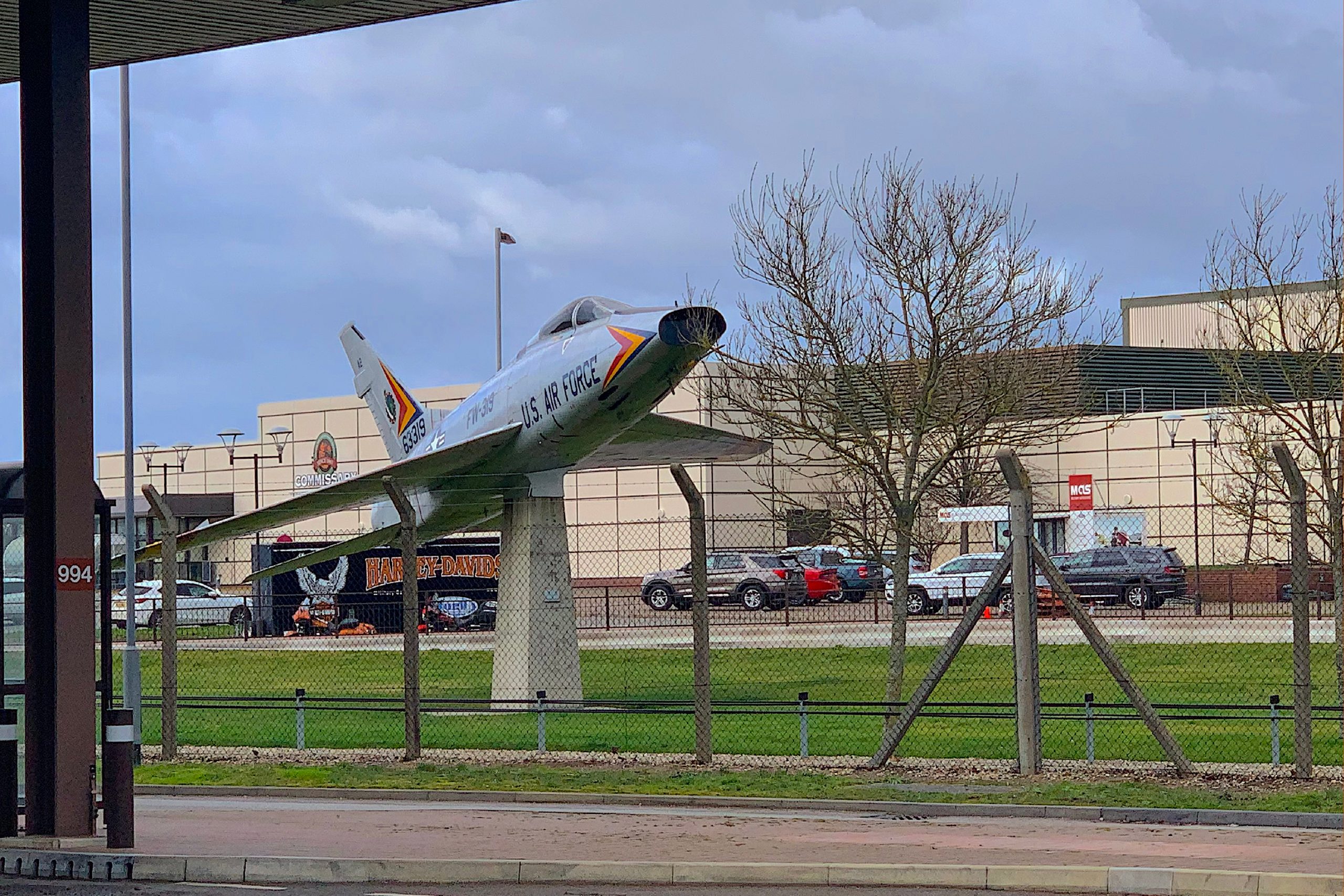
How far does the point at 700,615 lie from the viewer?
47.1ft

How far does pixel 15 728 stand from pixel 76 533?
1286 millimetres

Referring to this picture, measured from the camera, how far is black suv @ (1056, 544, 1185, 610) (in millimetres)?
23578

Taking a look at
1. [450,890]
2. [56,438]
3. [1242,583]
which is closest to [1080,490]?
[1242,583]

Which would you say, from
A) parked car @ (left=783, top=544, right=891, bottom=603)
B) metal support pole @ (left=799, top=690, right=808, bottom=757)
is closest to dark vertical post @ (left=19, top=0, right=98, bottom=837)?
metal support pole @ (left=799, top=690, right=808, bottom=757)

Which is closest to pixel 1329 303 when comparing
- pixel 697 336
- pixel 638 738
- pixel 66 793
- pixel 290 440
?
pixel 697 336

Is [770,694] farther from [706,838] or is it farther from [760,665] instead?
[706,838]

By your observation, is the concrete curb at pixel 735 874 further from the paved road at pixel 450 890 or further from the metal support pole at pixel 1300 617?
the metal support pole at pixel 1300 617

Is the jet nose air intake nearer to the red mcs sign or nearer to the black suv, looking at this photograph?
the black suv

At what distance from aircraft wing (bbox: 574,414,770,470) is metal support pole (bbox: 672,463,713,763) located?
8.57 metres

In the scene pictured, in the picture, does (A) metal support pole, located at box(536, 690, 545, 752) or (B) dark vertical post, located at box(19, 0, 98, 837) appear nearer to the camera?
(B) dark vertical post, located at box(19, 0, 98, 837)

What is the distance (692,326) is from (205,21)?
8.35 meters

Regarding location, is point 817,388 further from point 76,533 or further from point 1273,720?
point 76,533

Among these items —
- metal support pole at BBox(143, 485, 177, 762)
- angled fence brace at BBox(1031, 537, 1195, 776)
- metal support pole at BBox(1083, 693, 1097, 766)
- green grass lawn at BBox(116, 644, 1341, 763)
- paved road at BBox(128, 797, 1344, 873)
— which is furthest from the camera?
green grass lawn at BBox(116, 644, 1341, 763)

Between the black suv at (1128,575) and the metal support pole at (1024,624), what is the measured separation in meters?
8.21
